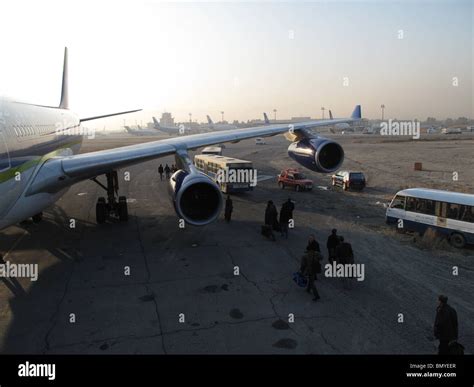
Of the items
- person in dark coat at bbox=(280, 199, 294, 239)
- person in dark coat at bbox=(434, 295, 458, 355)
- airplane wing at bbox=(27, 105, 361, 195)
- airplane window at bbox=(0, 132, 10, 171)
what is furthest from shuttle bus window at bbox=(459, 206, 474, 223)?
airplane window at bbox=(0, 132, 10, 171)

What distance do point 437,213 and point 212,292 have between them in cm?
1068

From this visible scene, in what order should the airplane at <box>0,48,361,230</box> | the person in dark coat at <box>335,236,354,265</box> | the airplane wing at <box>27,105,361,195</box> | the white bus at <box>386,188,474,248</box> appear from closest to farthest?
the airplane at <box>0,48,361,230</box> < the person in dark coat at <box>335,236,354,265</box> < the airplane wing at <box>27,105,361,195</box> < the white bus at <box>386,188,474,248</box>

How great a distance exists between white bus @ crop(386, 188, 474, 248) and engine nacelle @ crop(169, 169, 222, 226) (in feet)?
31.8

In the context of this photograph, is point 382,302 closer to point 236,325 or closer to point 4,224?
point 236,325

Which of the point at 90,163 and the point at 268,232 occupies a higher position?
the point at 90,163

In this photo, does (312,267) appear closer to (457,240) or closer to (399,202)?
(457,240)

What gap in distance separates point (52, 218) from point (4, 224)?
895 cm

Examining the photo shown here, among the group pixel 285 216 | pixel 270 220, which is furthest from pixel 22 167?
pixel 285 216

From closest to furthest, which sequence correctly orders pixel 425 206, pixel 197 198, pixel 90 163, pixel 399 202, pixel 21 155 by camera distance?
pixel 21 155, pixel 197 198, pixel 90 163, pixel 425 206, pixel 399 202

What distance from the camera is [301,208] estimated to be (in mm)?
21672

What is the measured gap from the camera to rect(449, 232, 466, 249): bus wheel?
14.8 m

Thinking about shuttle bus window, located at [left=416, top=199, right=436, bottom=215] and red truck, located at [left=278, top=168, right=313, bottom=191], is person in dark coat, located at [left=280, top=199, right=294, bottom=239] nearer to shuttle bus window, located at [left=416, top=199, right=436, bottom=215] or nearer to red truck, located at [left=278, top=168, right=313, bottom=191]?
shuttle bus window, located at [left=416, top=199, right=436, bottom=215]

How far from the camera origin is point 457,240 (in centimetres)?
1497

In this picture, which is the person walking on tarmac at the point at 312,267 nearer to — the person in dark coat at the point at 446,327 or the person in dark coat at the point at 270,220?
the person in dark coat at the point at 446,327
